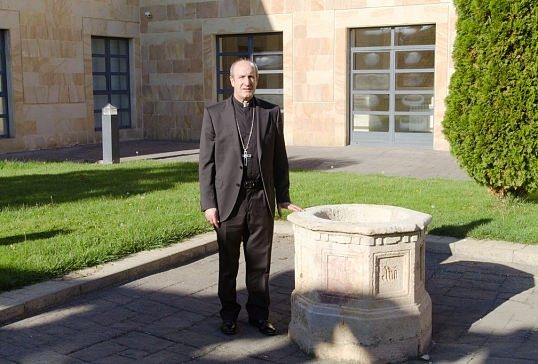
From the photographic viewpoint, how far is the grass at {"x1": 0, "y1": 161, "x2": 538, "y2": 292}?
22.3 feet

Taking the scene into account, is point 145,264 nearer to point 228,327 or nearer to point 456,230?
point 228,327

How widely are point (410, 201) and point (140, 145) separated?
35.5 ft

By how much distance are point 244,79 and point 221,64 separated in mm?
15038

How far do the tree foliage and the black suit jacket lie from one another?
4.31 m

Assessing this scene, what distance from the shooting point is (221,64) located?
1989cm

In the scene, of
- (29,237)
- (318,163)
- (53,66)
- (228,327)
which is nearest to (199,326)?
(228,327)

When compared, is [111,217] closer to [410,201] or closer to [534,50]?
[410,201]

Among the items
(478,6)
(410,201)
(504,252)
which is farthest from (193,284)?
(478,6)

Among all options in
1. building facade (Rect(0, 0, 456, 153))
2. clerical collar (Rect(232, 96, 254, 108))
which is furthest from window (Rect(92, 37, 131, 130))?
clerical collar (Rect(232, 96, 254, 108))

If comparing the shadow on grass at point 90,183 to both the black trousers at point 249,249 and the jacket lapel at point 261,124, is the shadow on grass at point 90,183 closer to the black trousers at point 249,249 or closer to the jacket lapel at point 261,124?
the black trousers at point 249,249

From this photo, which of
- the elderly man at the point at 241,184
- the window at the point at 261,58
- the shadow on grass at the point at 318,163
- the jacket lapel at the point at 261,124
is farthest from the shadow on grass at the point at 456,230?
the window at the point at 261,58

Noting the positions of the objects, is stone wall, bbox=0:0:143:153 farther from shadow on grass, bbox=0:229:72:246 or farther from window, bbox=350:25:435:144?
shadow on grass, bbox=0:229:72:246

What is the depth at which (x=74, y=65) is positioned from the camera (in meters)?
18.4

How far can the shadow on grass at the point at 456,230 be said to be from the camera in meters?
7.83
